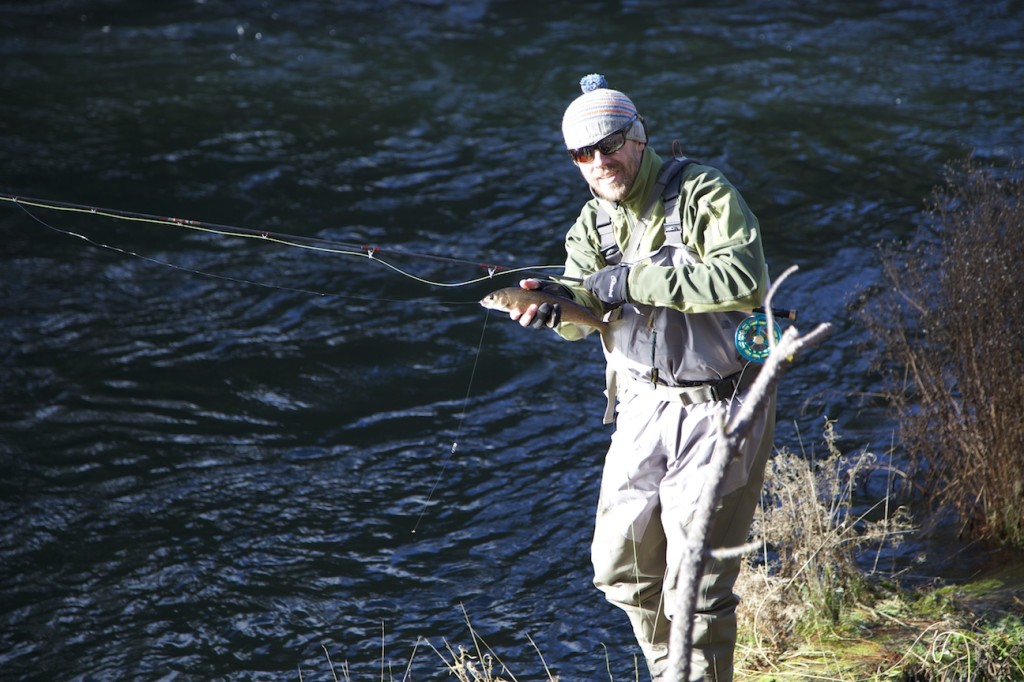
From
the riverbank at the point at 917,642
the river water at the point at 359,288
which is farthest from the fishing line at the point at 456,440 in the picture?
the riverbank at the point at 917,642

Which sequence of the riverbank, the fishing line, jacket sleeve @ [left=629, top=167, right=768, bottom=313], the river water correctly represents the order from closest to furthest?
jacket sleeve @ [left=629, top=167, right=768, bottom=313] < the riverbank < the river water < the fishing line

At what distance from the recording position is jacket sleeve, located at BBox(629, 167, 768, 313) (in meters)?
3.45

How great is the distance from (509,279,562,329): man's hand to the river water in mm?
1960

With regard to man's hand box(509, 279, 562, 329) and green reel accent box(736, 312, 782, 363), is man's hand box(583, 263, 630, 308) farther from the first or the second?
green reel accent box(736, 312, 782, 363)

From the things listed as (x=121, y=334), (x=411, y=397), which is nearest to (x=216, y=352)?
(x=121, y=334)

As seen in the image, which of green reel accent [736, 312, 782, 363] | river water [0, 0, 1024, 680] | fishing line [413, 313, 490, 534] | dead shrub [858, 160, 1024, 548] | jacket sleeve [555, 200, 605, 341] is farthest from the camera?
fishing line [413, 313, 490, 534]

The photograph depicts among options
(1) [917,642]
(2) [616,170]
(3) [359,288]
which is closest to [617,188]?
(2) [616,170]

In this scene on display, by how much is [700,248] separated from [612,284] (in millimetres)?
299

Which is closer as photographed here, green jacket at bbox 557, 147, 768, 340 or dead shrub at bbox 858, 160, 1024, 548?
green jacket at bbox 557, 147, 768, 340

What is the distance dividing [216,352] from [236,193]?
9.12 feet

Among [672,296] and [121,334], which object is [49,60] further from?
[672,296]

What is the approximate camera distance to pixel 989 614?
14.9 ft

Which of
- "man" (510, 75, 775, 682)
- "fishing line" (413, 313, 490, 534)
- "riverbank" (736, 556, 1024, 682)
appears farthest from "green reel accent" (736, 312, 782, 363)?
"fishing line" (413, 313, 490, 534)

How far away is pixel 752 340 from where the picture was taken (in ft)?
11.8
